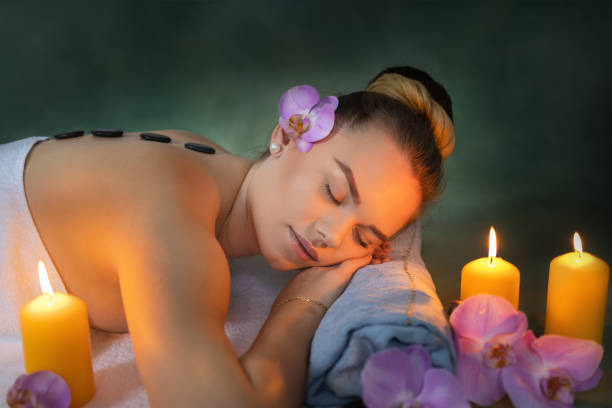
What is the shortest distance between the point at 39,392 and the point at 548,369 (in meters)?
1.07

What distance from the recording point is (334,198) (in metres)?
1.66

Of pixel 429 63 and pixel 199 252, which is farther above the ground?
pixel 429 63

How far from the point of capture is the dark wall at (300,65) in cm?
308

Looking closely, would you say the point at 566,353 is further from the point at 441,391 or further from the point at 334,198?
the point at 334,198

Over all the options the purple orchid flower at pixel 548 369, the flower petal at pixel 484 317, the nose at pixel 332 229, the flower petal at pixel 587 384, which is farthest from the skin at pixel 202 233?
the flower petal at pixel 587 384

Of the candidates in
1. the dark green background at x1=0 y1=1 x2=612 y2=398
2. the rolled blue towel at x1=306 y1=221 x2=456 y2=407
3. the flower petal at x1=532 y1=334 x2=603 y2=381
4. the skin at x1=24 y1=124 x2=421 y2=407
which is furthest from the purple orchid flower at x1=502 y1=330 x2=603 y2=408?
the dark green background at x1=0 y1=1 x2=612 y2=398

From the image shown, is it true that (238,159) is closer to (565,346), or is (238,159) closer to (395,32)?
(565,346)

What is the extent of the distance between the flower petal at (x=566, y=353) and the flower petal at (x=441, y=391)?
0.29m

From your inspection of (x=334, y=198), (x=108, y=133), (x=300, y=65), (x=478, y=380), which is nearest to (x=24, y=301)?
(x=108, y=133)

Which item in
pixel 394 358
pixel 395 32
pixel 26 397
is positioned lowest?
pixel 26 397

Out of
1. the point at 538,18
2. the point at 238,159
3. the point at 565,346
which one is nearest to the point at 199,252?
the point at 238,159

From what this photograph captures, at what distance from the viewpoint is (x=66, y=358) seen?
141 cm

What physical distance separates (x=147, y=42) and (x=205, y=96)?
1.26ft

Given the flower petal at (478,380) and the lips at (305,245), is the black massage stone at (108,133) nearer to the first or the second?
the lips at (305,245)
